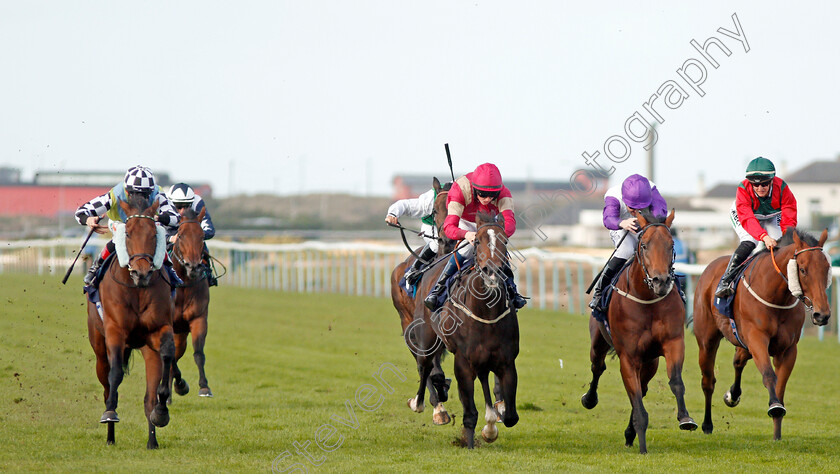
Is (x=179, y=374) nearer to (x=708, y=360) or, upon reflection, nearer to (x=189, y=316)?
(x=189, y=316)

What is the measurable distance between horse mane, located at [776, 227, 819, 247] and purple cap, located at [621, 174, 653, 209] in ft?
3.66

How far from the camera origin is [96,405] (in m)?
9.50

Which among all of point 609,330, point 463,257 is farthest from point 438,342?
point 609,330

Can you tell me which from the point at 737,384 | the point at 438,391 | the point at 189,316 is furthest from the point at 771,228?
the point at 189,316

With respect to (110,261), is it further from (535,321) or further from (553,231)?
(553,231)

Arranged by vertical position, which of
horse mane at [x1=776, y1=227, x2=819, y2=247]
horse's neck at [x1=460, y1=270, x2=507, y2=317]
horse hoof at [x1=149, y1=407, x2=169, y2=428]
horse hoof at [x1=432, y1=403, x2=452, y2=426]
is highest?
horse mane at [x1=776, y1=227, x2=819, y2=247]

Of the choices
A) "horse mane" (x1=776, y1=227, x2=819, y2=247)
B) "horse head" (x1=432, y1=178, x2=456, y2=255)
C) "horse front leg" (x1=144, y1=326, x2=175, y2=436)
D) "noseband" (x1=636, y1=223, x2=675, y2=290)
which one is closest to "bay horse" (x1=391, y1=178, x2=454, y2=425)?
"horse head" (x1=432, y1=178, x2=456, y2=255)

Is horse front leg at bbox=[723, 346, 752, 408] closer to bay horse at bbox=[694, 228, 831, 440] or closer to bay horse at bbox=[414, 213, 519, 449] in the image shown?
bay horse at bbox=[694, 228, 831, 440]

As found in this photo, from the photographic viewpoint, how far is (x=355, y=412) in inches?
366

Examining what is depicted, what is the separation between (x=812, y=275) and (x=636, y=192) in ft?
4.65

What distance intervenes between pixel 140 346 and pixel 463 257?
8.62 feet

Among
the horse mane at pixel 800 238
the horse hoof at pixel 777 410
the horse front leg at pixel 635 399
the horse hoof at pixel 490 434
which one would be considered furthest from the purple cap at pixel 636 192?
the horse hoof at pixel 490 434

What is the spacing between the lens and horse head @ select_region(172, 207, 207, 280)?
9188 millimetres

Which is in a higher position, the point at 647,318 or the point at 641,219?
the point at 641,219
